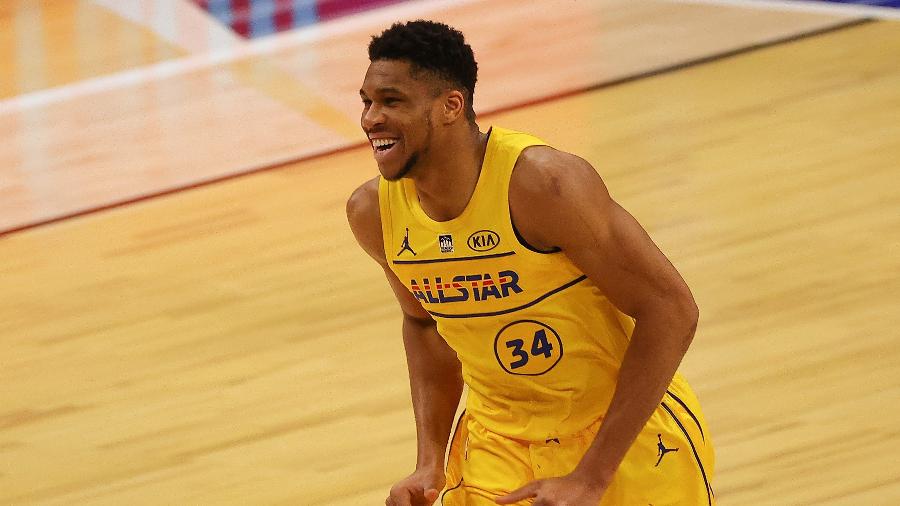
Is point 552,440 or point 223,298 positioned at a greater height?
point 552,440

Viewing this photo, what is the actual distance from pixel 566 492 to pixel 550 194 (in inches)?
17.0

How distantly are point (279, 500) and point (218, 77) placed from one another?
3.53 m

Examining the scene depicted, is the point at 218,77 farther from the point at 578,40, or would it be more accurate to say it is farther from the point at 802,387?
the point at 802,387

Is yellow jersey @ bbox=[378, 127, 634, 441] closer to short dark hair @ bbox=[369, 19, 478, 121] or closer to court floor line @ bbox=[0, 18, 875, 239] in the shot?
short dark hair @ bbox=[369, 19, 478, 121]

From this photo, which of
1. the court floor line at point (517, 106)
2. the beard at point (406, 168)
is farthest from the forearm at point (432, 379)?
the court floor line at point (517, 106)

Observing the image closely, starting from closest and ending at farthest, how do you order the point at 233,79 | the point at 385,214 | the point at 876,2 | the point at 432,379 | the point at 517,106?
the point at 385,214 < the point at 432,379 < the point at 517,106 < the point at 233,79 < the point at 876,2

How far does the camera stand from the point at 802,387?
13.7 feet

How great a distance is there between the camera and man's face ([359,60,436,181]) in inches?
94.0

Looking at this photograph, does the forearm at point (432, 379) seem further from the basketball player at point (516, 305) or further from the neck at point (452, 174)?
the neck at point (452, 174)

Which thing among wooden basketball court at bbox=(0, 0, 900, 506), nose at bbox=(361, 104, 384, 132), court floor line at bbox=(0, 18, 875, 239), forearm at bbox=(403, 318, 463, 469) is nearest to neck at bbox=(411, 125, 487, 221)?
nose at bbox=(361, 104, 384, 132)

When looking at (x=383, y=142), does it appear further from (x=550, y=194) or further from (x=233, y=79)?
(x=233, y=79)

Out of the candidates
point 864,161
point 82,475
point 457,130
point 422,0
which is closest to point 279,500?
point 82,475

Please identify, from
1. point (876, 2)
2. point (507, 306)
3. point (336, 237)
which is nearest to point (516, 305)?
point (507, 306)

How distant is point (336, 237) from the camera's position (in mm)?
5457
